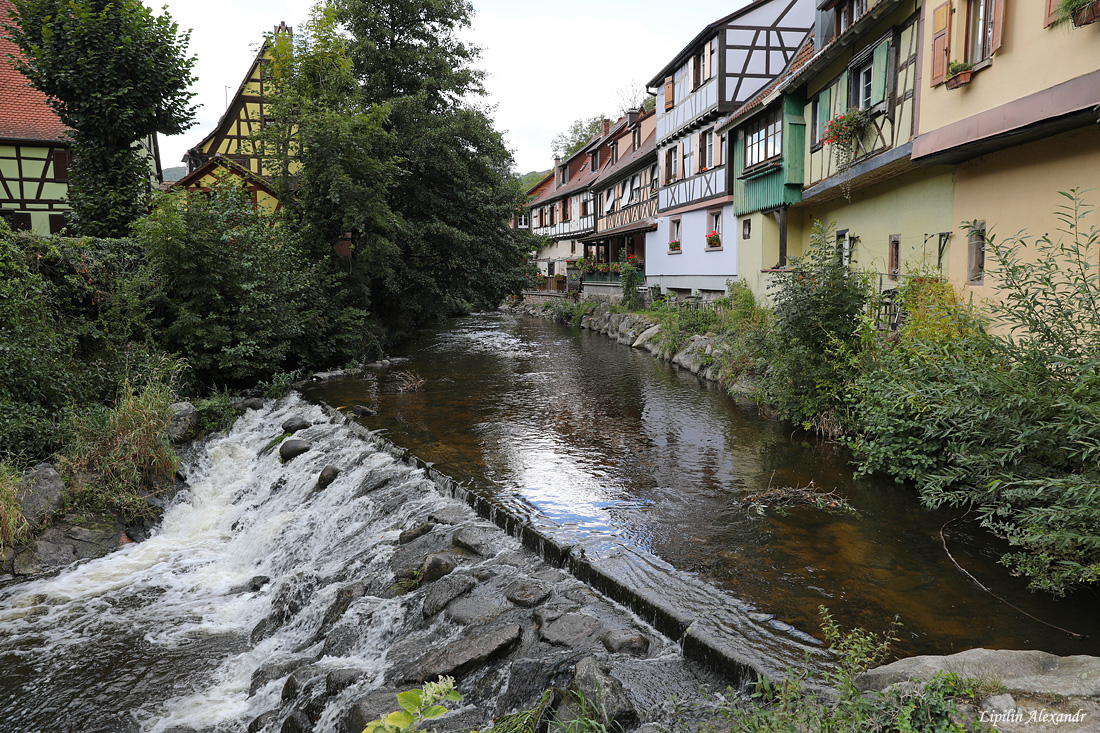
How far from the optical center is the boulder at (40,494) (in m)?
7.83

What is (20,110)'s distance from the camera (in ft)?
71.5

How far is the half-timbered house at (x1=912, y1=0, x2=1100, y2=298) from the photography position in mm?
6902

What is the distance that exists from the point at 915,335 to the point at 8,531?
10.7 m

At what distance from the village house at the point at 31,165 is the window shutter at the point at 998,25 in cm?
2266

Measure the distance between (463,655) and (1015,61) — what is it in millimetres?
8759

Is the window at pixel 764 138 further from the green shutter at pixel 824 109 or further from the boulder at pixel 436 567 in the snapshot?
the boulder at pixel 436 567

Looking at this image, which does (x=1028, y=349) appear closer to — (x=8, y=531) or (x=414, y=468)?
(x=414, y=468)

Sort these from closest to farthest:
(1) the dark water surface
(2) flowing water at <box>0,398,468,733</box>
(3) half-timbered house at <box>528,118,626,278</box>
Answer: (1) the dark water surface, (2) flowing water at <box>0,398,468,733</box>, (3) half-timbered house at <box>528,118,626,278</box>

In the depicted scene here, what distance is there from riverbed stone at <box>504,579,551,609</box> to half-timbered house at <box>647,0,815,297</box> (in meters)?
16.6

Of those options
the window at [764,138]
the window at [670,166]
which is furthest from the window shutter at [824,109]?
the window at [670,166]

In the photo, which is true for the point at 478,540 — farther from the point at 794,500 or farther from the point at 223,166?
the point at 223,166

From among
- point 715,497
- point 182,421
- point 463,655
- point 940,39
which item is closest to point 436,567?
point 463,655

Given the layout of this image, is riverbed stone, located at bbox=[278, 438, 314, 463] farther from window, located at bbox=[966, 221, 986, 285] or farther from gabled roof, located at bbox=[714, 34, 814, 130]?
gabled roof, located at bbox=[714, 34, 814, 130]

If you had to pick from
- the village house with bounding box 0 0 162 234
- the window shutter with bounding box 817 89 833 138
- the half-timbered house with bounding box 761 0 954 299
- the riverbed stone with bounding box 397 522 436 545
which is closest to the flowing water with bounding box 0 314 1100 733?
the riverbed stone with bounding box 397 522 436 545
